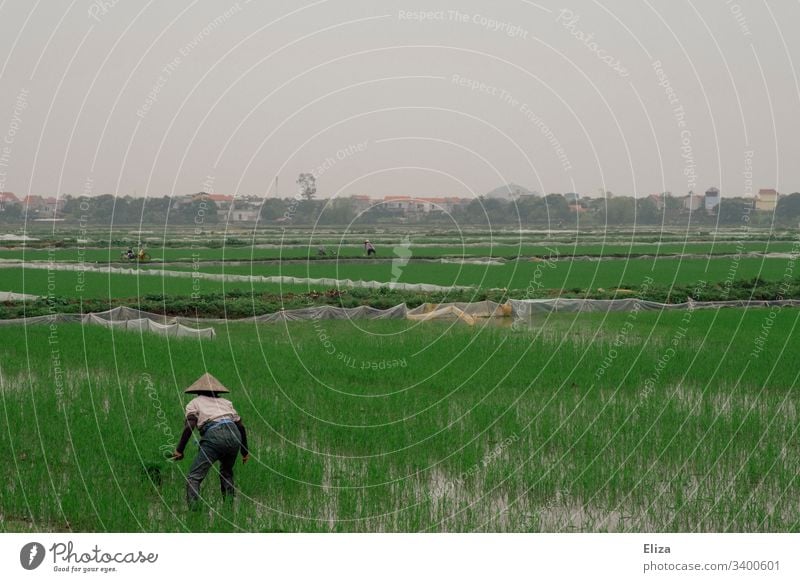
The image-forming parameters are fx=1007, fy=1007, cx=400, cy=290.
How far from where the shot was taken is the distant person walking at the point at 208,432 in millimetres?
6785

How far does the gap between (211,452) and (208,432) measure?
140mm

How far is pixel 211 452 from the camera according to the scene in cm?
679

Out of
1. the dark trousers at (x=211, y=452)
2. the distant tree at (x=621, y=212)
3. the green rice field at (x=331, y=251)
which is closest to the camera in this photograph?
the dark trousers at (x=211, y=452)

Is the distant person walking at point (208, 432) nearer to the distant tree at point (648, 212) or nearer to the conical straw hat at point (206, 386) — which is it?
the conical straw hat at point (206, 386)

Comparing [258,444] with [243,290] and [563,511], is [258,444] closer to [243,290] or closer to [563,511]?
[563,511]

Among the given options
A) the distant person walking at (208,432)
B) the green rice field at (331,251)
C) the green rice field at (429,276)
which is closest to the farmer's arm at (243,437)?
the distant person walking at (208,432)

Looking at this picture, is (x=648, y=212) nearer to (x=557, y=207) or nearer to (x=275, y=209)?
(x=557, y=207)

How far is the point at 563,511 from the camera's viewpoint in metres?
7.05

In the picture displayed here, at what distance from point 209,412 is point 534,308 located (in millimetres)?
12886

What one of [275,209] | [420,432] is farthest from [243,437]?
[275,209]

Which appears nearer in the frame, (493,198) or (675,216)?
(493,198)

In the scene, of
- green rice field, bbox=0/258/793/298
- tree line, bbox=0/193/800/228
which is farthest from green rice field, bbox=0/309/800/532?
tree line, bbox=0/193/800/228

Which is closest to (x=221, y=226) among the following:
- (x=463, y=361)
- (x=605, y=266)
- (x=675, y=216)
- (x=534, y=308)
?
(x=675, y=216)
